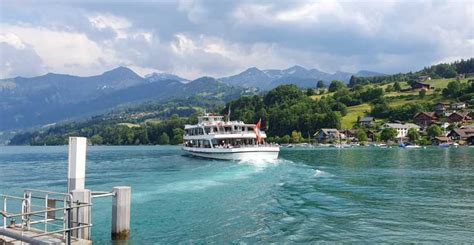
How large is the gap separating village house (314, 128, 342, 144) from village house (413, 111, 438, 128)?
34.6m

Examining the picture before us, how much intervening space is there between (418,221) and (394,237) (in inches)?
176

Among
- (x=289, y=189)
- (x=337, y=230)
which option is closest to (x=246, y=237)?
(x=337, y=230)

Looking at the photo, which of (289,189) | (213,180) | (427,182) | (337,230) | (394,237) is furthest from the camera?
(213,180)

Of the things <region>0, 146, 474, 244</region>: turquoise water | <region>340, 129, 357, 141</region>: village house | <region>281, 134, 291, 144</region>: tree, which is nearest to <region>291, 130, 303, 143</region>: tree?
<region>281, 134, 291, 144</region>: tree

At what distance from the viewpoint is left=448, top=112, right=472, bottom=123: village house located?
187625 millimetres

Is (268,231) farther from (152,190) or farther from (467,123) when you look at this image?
(467,123)

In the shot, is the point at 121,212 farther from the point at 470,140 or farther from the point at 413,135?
the point at 470,140

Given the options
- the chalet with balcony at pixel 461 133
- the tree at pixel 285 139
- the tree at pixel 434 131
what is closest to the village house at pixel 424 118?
the tree at pixel 434 131

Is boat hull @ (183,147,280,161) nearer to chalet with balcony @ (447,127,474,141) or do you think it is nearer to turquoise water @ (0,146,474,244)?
turquoise water @ (0,146,474,244)

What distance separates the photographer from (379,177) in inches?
2018

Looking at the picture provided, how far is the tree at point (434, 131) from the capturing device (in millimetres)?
172875

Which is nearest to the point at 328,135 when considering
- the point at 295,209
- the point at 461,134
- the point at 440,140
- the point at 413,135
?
the point at 413,135

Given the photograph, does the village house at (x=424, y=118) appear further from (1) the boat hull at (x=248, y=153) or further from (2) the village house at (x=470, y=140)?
(1) the boat hull at (x=248, y=153)

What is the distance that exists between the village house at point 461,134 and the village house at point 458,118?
14.2 metres
